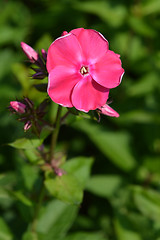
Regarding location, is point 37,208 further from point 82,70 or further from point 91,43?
point 91,43

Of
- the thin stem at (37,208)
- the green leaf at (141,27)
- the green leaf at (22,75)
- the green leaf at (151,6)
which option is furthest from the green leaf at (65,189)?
the green leaf at (151,6)

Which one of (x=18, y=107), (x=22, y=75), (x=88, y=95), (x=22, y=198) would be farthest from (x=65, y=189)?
(x=22, y=75)

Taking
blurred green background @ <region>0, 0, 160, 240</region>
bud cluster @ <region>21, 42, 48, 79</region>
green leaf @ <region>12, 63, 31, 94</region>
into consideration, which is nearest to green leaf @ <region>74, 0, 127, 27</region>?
blurred green background @ <region>0, 0, 160, 240</region>

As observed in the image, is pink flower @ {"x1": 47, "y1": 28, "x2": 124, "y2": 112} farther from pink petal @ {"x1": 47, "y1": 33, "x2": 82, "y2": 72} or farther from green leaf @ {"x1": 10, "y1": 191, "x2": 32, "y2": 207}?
green leaf @ {"x1": 10, "y1": 191, "x2": 32, "y2": 207}

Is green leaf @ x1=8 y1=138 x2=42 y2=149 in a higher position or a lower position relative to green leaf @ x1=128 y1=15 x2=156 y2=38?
lower

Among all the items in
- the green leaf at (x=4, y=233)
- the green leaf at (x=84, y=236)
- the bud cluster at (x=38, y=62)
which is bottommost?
the green leaf at (x=84, y=236)

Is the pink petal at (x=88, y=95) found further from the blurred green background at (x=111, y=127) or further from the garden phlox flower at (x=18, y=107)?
the blurred green background at (x=111, y=127)

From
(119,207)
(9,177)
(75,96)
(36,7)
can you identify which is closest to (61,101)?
(75,96)
